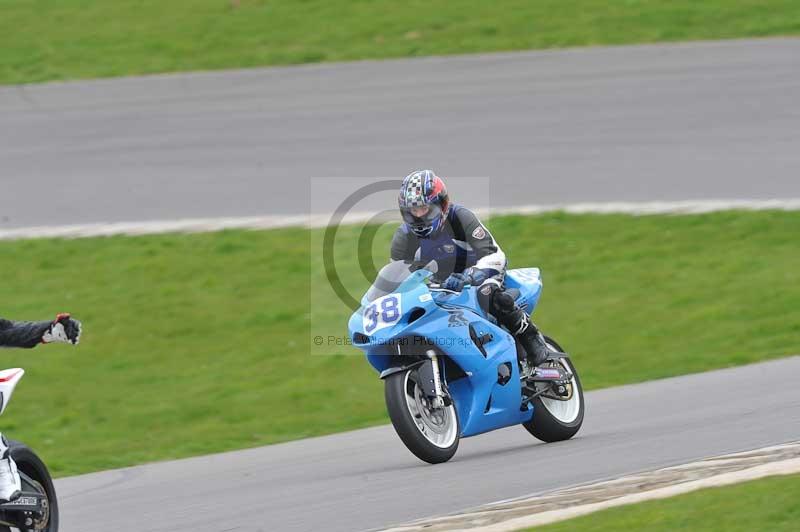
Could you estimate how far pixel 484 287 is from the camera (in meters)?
9.74

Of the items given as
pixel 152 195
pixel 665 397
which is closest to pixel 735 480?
pixel 665 397

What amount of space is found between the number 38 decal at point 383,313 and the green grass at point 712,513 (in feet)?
8.06

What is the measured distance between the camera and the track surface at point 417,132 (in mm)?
18672

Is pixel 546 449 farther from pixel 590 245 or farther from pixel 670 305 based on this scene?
pixel 590 245

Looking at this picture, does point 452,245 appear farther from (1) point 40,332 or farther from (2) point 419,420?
(1) point 40,332

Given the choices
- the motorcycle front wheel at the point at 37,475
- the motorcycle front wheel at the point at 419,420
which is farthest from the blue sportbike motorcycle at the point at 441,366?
the motorcycle front wheel at the point at 37,475

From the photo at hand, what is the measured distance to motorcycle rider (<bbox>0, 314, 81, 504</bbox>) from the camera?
6668 millimetres

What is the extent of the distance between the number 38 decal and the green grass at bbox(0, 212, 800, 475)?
3123 mm

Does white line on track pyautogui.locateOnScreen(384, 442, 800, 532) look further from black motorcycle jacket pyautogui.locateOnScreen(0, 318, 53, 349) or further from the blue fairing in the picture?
black motorcycle jacket pyautogui.locateOnScreen(0, 318, 53, 349)

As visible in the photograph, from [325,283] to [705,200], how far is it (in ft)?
16.2

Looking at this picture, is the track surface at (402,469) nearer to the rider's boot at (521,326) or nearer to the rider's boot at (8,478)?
the rider's boot at (521,326)

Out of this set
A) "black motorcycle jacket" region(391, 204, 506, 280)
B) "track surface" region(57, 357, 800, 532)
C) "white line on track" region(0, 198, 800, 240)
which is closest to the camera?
"track surface" region(57, 357, 800, 532)

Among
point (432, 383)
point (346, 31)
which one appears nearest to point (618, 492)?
point (432, 383)

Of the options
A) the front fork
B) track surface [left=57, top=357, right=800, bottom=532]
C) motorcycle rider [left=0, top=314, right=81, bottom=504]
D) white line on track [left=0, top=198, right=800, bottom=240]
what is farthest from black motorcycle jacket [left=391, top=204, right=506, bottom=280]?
white line on track [left=0, top=198, right=800, bottom=240]
